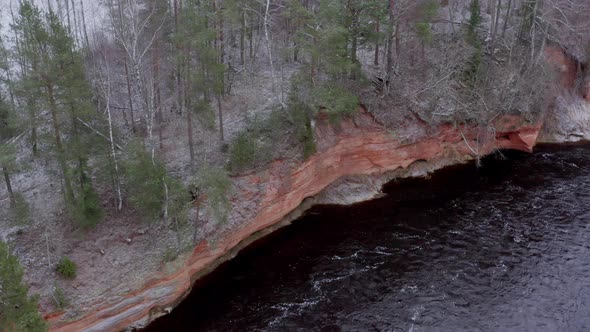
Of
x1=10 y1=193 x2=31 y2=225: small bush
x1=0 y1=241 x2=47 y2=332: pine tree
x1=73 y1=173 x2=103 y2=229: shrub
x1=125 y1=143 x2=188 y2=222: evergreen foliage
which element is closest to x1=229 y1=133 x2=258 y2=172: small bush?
x1=125 y1=143 x2=188 y2=222: evergreen foliage

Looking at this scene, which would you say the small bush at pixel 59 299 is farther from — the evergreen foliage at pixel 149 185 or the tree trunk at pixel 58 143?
the evergreen foliage at pixel 149 185

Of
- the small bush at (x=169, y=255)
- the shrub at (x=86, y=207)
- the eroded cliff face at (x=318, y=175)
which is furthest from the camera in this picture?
the small bush at (x=169, y=255)

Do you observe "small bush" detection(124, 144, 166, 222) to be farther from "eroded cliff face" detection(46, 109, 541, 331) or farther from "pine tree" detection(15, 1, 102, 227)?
"eroded cliff face" detection(46, 109, 541, 331)

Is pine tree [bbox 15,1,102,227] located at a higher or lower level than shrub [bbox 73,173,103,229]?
higher

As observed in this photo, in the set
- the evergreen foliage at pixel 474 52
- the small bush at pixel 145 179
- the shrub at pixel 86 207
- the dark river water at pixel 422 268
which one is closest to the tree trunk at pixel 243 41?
the dark river water at pixel 422 268

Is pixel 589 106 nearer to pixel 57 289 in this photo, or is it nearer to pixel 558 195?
pixel 558 195

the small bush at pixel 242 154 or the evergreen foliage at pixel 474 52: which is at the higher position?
the evergreen foliage at pixel 474 52
